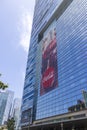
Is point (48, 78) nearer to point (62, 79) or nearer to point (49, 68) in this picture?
point (49, 68)

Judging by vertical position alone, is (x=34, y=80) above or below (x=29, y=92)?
above

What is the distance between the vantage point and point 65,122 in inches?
1708

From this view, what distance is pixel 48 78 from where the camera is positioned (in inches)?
3017

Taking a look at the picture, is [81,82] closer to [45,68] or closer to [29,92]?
[45,68]

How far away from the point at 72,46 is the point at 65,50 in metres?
5.62

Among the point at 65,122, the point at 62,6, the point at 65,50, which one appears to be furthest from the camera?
the point at 62,6

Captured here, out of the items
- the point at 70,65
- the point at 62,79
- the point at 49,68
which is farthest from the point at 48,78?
the point at 70,65

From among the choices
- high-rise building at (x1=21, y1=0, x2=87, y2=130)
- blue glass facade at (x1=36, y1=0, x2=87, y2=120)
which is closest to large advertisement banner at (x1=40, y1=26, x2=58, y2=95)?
high-rise building at (x1=21, y1=0, x2=87, y2=130)

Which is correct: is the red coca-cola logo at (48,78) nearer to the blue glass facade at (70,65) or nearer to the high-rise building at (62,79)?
the high-rise building at (62,79)

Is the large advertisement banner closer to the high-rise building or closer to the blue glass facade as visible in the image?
the high-rise building

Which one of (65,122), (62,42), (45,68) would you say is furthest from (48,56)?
(65,122)

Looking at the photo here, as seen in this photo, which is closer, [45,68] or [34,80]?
[45,68]

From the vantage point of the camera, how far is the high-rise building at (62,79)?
1947 inches

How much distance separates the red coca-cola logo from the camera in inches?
2858
